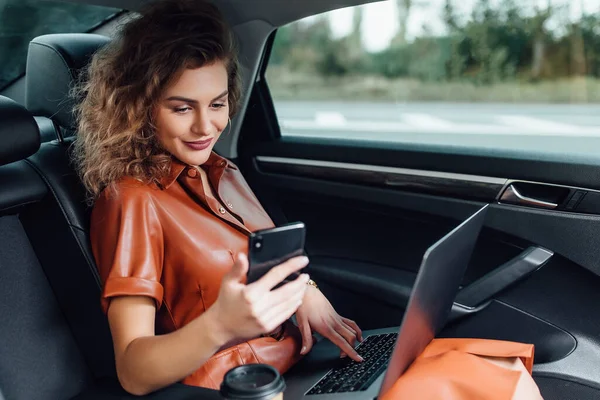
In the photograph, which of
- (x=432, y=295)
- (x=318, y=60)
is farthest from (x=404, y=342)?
(x=318, y=60)

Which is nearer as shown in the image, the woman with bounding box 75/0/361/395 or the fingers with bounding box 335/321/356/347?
the woman with bounding box 75/0/361/395

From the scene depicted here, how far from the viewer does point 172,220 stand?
1479 millimetres

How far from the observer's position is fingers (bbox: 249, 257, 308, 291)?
3.59 ft

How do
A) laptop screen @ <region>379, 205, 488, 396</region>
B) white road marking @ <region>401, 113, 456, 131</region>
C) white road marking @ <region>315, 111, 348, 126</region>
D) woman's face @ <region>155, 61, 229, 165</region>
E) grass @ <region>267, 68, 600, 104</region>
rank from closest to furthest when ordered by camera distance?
laptop screen @ <region>379, 205, 488, 396</region>, woman's face @ <region>155, 61, 229, 165</region>, grass @ <region>267, 68, 600, 104</region>, white road marking @ <region>401, 113, 456, 131</region>, white road marking @ <region>315, 111, 348, 126</region>

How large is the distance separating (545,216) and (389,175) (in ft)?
1.81

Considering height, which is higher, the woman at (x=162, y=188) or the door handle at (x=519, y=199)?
the woman at (x=162, y=188)

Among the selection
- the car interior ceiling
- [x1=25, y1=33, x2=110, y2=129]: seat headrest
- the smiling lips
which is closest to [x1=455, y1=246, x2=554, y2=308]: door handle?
the car interior ceiling

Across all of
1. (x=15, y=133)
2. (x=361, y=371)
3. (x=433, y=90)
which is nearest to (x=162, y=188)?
(x=15, y=133)

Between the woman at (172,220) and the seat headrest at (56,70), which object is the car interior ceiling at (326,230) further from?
the woman at (172,220)

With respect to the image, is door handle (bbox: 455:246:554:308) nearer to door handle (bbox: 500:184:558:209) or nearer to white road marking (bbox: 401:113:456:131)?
door handle (bbox: 500:184:558:209)

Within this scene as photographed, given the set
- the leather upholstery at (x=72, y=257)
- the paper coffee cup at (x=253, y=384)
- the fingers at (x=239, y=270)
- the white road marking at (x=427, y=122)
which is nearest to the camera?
the paper coffee cup at (x=253, y=384)

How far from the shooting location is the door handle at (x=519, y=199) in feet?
6.95

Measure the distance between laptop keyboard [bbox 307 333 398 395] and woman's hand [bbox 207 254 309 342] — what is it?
0.41 m

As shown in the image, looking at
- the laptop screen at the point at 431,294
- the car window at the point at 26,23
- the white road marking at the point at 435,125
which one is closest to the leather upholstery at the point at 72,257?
the laptop screen at the point at 431,294
